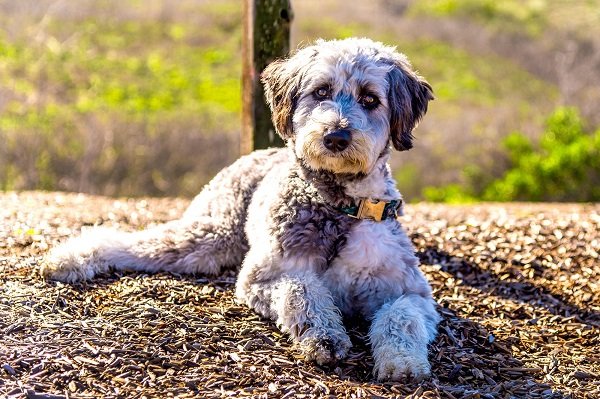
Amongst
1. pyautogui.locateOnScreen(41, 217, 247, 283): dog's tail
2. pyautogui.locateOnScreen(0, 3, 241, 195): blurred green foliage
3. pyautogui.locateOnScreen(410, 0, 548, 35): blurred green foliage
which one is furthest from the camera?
pyautogui.locateOnScreen(410, 0, 548, 35): blurred green foliage

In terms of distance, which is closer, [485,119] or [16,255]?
[16,255]

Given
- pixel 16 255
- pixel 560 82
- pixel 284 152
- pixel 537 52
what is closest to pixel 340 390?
pixel 284 152

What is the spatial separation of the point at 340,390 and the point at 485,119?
15359 mm

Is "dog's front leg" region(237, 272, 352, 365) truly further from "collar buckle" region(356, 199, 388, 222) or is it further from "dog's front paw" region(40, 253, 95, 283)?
"dog's front paw" region(40, 253, 95, 283)

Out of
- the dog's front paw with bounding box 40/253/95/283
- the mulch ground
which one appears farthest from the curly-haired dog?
the dog's front paw with bounding box 40/253/95/283

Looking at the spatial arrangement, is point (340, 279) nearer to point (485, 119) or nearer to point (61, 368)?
point (61, 368)

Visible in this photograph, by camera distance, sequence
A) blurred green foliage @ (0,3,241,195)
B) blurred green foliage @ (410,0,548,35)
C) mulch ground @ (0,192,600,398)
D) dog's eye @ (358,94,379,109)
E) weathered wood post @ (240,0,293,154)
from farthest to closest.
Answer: blurred green foliage @ (410,0,548,35) → blurred green foliage @ (0,3,241,195) → weathered wood post @ (240,0,293,154) → dog's eye @ (358,94,379,109) → mulch ground @ (0,192,600,398)

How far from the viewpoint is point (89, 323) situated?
4934 millimetres

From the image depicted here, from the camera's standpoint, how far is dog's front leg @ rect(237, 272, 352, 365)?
14.9 ft

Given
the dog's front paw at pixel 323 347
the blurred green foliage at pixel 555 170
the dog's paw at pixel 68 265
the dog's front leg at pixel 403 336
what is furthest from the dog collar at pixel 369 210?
the blurred green foliage at pixel 555 170

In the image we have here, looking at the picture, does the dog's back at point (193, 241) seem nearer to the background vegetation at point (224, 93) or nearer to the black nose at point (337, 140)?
the black nose at point (337, 140)

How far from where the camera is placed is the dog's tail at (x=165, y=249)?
5.96 metres

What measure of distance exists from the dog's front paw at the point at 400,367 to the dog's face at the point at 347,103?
3.87ft

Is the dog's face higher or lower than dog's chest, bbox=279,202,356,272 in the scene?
higher
